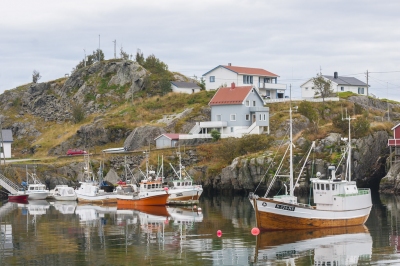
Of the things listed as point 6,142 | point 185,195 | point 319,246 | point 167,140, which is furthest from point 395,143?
point 6,142

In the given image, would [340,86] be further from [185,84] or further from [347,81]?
[185,84]

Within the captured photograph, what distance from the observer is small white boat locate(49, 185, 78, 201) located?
301ft

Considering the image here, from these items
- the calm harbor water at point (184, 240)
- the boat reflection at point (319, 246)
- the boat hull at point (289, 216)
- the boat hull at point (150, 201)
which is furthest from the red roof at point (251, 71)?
the boat hull at point (289, 216)

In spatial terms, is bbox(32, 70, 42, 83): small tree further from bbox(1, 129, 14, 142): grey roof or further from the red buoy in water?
the red buoy in water

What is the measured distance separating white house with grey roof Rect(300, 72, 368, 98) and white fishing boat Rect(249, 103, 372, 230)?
7536 centimetres

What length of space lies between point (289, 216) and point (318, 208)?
10.5ft

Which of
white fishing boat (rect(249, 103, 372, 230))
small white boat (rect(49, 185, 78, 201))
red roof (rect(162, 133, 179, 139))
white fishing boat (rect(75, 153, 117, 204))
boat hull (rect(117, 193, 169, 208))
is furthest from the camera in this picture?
red roof (rect(162, 133, 179, 139))

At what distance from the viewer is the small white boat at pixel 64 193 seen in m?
91.9

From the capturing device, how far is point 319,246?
1810 inches

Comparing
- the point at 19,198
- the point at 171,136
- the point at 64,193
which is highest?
the point at 171,136

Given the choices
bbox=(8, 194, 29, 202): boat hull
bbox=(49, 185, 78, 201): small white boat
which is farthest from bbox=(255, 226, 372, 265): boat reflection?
bbox=(8, 194, 29, 202): boat hull

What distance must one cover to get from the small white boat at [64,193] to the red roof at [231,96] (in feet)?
102

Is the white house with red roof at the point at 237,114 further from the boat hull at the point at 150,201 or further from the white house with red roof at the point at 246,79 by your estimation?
the boat hull at the point at 150,201

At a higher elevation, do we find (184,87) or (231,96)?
(184,87)
